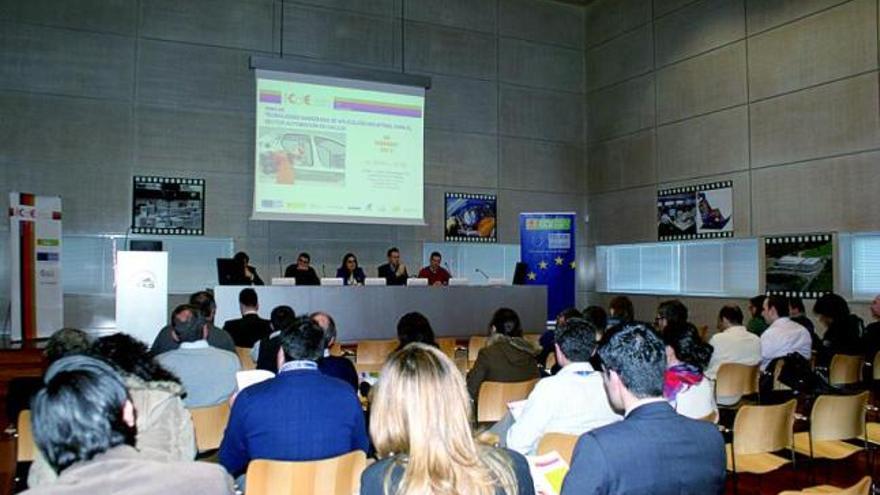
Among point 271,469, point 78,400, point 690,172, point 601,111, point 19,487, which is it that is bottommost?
point 19,487

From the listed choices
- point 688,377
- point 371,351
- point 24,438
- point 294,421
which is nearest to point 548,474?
point 294,421

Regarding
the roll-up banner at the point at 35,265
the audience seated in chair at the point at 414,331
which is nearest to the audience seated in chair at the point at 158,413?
the audience seated in chair at the point at 414,331

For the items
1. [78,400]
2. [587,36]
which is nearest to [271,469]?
[78,400]

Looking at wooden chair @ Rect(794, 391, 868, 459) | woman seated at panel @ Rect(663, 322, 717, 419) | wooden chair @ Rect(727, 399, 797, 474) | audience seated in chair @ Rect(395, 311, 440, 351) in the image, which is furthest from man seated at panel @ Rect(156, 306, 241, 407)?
wooden chair @ Rect(794, 391, 868, 459)

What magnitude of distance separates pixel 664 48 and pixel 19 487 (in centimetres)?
1034

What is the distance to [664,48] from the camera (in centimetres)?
1092

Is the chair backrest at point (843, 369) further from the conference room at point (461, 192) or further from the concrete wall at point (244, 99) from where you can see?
the concrete wall at point (244, 99)

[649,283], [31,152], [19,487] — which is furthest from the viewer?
[649,283]

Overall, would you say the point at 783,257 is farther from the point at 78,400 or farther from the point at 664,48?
the point at 78,400

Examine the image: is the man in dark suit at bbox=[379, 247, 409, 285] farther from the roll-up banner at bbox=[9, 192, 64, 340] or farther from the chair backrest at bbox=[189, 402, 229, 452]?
the chair backrest at bbox=[189, 402, 229, 452]

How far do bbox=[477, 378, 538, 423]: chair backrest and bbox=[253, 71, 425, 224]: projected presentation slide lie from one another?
6.06 metres

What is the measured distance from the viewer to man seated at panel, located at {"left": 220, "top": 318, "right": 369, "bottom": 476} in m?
2.62

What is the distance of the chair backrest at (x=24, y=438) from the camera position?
3203 millimetres

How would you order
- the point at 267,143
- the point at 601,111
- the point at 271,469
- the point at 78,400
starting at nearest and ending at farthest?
the point at 78,400 < the point at 271,469 < the point at 267,143 < the point at 601,111
